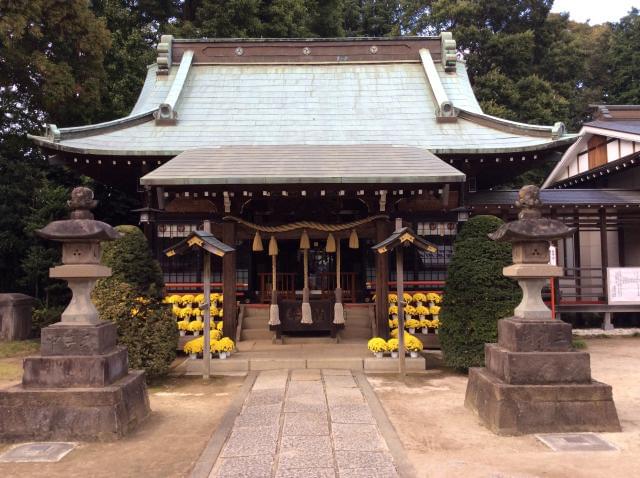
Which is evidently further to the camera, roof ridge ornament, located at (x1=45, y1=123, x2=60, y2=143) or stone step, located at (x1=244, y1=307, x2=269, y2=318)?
stone step, located at (x1=244, y1=307, x2=269, y2=318)

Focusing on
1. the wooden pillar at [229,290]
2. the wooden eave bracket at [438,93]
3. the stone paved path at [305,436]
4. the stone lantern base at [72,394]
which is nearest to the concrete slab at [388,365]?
the stone paved path at [305,436]

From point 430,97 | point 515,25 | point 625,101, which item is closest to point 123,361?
point 430,97

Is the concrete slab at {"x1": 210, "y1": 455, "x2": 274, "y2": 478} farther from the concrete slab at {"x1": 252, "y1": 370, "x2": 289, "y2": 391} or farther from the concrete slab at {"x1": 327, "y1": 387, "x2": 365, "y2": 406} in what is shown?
the concrete slab at {"x1": 252, "y1": 370, "x2": 289, "y2": 391}

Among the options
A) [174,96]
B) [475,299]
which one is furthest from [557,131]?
[174,96]

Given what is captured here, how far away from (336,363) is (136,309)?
3.78 metres

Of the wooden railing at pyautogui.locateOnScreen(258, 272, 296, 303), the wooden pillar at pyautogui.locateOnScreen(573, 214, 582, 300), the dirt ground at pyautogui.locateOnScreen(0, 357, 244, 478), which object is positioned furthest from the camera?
the wooden pillar at pyautogui.locateOnScreen(573, 214, 582, 300)

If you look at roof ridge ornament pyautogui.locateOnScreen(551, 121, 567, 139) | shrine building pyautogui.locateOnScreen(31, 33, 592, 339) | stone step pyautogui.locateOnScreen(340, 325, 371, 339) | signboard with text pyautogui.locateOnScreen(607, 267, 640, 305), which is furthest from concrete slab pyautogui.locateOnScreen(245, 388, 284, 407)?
signboard with text pyautogui.locateOnScreen(607, 267, 640, 305)

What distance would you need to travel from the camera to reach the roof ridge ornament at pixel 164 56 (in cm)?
1541

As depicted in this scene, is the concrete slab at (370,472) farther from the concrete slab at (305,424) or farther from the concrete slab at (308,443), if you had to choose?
the concrete slab at (305,424)

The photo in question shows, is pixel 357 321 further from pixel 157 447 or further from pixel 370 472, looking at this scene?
pixel 370 472

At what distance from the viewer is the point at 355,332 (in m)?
11.2

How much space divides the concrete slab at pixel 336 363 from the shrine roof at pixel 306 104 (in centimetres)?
544

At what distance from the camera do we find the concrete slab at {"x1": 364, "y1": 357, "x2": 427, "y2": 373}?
8938mm

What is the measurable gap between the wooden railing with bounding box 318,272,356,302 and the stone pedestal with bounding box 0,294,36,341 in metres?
8.27
